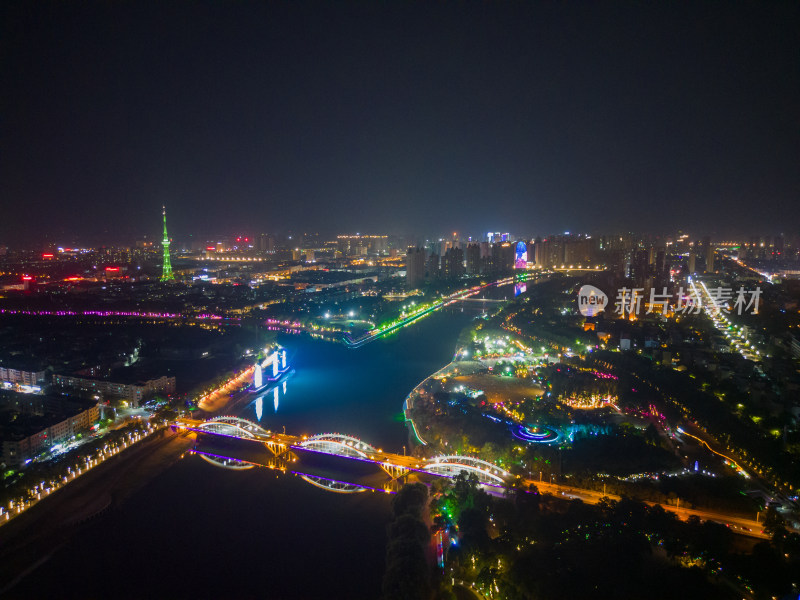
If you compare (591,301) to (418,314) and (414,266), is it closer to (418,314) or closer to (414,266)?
(418,314)

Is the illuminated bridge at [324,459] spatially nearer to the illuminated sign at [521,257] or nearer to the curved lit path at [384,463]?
the curved lit path at [384,463]

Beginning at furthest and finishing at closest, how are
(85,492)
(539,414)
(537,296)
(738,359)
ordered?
1. (537,296)
2. (738,359)
3. (539,414)
4. (85,492)

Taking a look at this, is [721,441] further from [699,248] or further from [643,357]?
[699,248]

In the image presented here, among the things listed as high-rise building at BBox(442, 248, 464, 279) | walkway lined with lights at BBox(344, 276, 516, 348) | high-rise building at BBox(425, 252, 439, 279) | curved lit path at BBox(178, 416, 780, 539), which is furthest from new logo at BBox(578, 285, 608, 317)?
high-rise building at BBox(442, 248, 464, 279)

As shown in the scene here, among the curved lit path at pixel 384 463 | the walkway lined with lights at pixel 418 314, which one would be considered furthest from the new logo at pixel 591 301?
the curved lit path at pixel 384 463

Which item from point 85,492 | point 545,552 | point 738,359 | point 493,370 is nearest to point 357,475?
point 545,552
